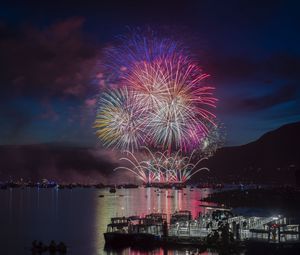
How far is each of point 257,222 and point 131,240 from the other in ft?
39.2

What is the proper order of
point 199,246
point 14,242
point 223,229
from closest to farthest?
1. point 223,229
2. point 199,246
3. point 14,242

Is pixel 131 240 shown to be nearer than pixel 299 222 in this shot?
No

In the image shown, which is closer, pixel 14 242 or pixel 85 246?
pixel 85 246

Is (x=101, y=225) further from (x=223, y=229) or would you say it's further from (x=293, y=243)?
(x=223, y=229)

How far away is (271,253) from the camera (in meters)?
34.6

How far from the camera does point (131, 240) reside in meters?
45.0

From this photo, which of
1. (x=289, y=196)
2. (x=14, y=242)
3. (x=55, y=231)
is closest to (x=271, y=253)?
(x=14, y=242)

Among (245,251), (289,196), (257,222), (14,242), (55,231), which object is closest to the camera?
(245,251)

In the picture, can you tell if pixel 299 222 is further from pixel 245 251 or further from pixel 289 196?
pixel 289 196

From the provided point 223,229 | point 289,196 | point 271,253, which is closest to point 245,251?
point 271,253

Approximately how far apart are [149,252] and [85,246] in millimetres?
10201

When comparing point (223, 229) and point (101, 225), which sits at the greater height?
point (223, 229)

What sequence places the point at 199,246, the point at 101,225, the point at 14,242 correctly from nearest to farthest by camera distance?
the point at 199,246
the point at 14,242
the point at 101,225

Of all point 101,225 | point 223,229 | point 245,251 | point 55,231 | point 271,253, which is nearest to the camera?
point 223,229
